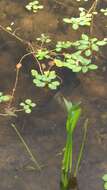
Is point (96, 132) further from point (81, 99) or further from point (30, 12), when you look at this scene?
point (30, 12)

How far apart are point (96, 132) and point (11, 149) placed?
0.47 metres

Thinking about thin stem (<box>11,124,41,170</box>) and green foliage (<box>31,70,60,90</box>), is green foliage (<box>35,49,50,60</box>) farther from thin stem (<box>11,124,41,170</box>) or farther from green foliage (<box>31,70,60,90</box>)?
thin stem (<box>11,124,41,170</box>)

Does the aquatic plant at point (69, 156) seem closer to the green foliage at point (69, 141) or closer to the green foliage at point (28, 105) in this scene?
the green foliage at point (69, 141)

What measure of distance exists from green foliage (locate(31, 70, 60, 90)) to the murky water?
7 cm

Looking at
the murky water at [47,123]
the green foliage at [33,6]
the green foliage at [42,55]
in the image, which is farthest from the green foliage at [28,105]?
the green foliage at [33,6]

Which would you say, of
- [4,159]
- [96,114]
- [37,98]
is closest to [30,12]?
[37,98]

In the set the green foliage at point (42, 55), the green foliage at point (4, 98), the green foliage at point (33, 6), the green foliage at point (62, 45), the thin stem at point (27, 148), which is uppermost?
the green foliage at point (33, 6)

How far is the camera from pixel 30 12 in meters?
3.39

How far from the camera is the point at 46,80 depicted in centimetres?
274

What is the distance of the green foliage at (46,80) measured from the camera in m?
2.71

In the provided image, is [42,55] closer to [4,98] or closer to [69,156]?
[4,98]

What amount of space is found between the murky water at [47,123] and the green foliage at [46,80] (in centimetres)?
7

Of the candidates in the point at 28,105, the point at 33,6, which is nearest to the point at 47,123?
the point at 28,105

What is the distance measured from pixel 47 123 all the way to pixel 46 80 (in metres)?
0.27
